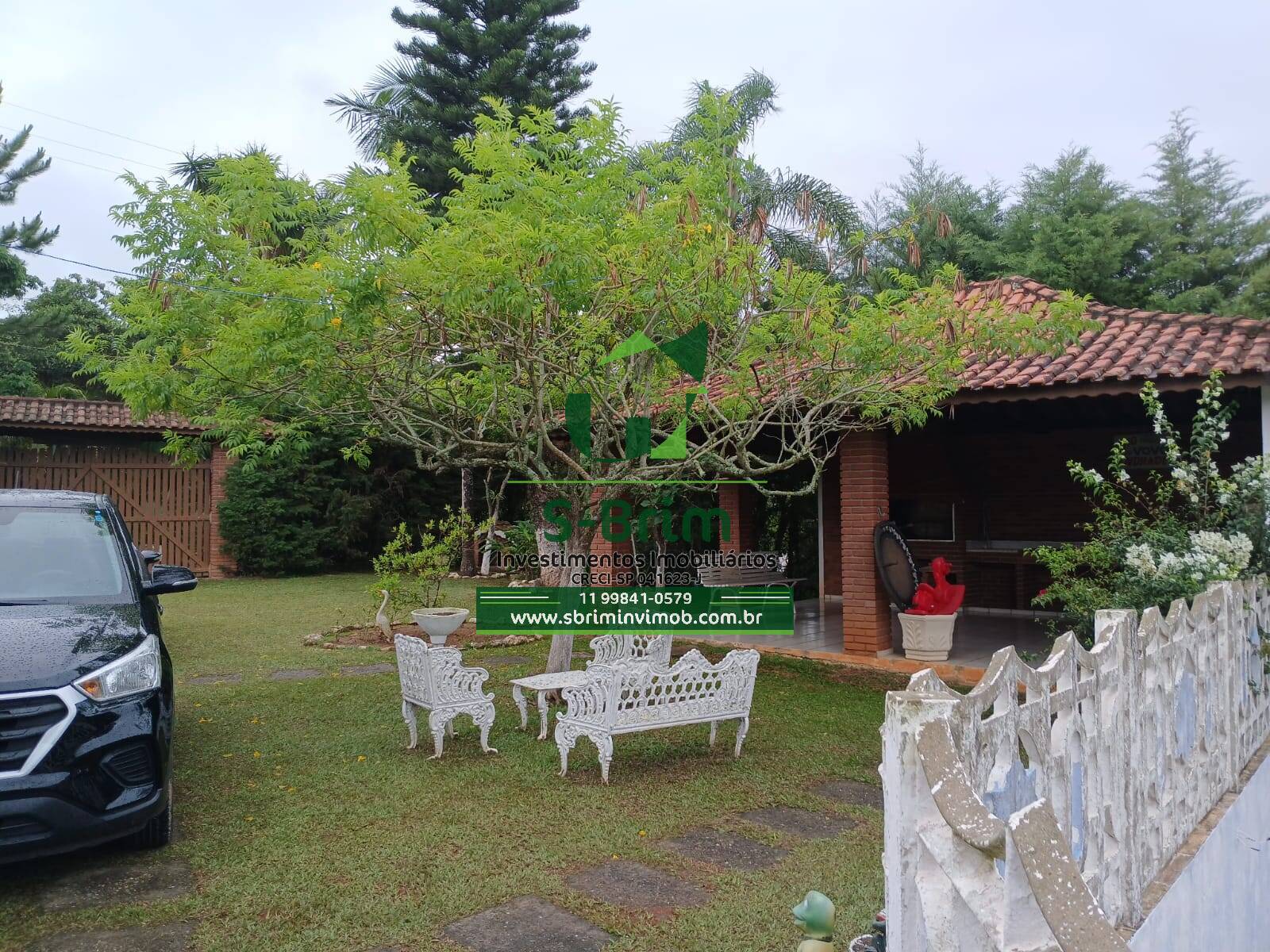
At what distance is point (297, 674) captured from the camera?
8.90 m

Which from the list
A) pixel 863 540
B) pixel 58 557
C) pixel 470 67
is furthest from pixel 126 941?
pixel 470 67

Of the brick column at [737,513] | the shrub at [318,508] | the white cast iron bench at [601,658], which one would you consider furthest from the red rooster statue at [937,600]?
the shrub at [318,508]

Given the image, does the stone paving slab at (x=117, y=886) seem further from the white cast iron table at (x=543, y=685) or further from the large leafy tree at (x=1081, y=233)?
the large leafy tree at (x=1081, y=233)

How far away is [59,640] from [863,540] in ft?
24.6

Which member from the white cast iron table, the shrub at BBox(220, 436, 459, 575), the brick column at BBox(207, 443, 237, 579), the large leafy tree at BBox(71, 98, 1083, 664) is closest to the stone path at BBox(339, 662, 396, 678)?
the large leafy tree at BBox(71, 98, 1083, 664)

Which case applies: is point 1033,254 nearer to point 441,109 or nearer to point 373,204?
point 441,109

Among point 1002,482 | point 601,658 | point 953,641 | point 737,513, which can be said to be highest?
point 1002,482

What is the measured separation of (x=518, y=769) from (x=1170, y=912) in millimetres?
3773

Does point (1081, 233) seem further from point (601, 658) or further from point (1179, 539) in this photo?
point (601, 658)

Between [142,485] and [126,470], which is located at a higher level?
[126,470]

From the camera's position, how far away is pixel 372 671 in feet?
29.7

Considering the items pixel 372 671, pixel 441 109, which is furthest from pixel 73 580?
pixel 441 109

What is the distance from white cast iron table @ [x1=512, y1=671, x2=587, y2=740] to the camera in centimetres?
626

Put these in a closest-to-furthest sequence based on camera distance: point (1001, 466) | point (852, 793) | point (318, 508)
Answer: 1. point (852, 793)
2. point (1001, 466)
3. point (318, 508)
